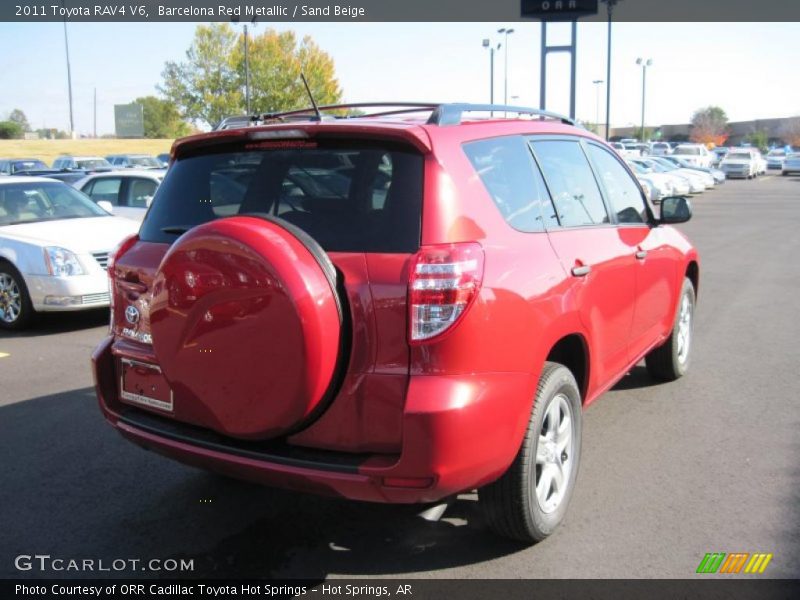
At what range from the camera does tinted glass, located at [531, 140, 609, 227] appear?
3.95 m

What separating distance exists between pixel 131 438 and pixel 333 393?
3.79 ft

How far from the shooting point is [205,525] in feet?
12.4

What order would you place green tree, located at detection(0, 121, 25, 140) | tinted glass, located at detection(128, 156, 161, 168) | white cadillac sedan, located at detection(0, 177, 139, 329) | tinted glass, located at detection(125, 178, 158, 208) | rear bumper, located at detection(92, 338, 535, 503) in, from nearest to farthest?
rear bumper, located at detection(92, 338, 535, 503) < white cadillac sedan, located at detection(0, 177, 139, 329) < tinted glass, located at detection(125, 178, 158, 208) < tinted glass, located at detection(128, 156, 161, 168) < green tree, located at detection(0, 121, 25, 140)

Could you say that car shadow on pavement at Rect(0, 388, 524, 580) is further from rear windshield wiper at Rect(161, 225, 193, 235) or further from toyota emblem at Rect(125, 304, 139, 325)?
rear windshield wiper at Rect(161, 225, 193, 235)

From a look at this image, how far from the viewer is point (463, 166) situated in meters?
3.19

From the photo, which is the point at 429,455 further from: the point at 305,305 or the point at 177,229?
the point at 177,229

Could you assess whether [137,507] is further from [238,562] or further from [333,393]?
[333,393]

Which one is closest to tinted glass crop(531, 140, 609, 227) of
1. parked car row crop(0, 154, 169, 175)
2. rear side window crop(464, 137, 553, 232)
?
rear side window crop(464, 137, 553, 232)

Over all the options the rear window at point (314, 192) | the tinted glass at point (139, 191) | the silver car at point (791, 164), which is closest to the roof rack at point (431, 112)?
the rear window at point (314, 192)

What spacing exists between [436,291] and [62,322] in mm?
7246

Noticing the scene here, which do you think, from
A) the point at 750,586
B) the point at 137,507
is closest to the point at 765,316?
the point at 750,586

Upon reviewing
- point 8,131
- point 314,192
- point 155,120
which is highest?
point 155,120

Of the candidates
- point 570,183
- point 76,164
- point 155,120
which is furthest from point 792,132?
point 570,183
